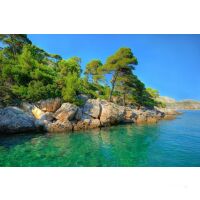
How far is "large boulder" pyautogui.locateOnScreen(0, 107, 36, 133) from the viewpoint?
33.4 ft

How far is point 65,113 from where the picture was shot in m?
12.2

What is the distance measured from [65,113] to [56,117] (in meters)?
0.69

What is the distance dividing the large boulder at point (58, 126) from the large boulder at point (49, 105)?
1559 millimetres

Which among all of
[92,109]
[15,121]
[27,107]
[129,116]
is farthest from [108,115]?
[15,121]

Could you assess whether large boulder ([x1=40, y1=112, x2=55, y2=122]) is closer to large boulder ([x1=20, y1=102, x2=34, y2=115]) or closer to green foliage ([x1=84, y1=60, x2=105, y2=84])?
large boulder ([x1=20, y1=102, x2=34, y2=115])

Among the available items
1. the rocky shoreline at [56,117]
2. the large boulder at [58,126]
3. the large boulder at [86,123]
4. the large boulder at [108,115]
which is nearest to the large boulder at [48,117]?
the rocky shoreline at [56,117]

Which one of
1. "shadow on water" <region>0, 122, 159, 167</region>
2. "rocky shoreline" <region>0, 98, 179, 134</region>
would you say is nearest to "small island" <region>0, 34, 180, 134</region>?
"rocky shoreline" <region>0, 98, 179, 134</region>

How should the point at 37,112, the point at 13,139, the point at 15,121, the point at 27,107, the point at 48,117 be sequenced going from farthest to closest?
the point at 27,107, the point at 37,112, the point at 48,117, the point at 15,121, the point at 13,139

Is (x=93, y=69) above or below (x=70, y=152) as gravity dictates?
above

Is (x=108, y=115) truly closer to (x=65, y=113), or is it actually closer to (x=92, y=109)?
(x=92, y=109)

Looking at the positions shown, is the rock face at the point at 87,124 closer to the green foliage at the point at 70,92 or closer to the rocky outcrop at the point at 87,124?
the rocky outcrop at the point at 87,124
